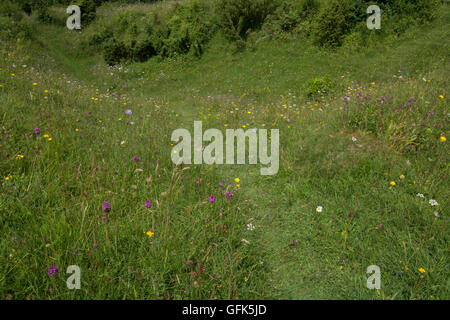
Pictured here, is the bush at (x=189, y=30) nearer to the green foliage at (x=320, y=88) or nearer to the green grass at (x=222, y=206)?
the green foliage at (x=320, y=88)

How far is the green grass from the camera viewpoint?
6.81 feet

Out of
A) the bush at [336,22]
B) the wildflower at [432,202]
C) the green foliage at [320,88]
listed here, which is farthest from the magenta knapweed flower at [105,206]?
the bush at [336,22]

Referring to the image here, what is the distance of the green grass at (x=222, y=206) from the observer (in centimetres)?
207

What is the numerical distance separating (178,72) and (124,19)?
8453 millimetres

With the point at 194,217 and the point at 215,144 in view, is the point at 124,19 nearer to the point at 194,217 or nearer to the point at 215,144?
the point at 215,144

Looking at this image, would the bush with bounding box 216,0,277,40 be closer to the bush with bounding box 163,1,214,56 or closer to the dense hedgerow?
the dense hedgerow

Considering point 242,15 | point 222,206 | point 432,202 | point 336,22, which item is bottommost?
point 222,206

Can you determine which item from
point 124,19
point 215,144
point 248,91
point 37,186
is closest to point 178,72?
point 248,91

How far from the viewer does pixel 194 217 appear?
2732mm

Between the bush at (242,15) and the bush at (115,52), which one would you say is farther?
the bush at (115,52)

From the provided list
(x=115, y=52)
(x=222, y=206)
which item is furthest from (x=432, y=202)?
(x=115, y=52)

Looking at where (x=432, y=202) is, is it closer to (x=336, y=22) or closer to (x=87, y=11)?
(x=336, y=22)

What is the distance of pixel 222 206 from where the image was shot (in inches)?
120

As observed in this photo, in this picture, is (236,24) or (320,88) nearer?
(320,88)
